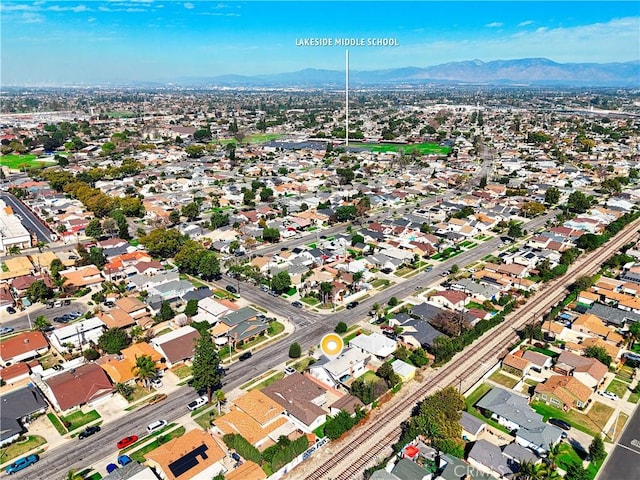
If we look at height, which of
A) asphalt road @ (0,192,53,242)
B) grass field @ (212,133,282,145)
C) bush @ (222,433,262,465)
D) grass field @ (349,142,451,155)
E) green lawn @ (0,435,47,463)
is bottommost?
green lawn @ (0,435,47,463)

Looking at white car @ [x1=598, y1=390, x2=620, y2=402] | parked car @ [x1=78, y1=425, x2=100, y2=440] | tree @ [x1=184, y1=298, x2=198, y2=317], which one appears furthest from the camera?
tree @ [x1=184, y1=298, x2=198, y2=317]

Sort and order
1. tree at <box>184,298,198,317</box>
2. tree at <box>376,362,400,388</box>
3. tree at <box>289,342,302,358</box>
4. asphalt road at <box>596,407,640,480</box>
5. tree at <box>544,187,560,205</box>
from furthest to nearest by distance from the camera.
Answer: tree at <box>544,187,560,205</box>, tree at <box>184,298,198,317</box>, tree at <box>289,342,302,358</box>, tree at <box>376,362,400,388</box>, asphalt road at <box>596,407,640,480</box>

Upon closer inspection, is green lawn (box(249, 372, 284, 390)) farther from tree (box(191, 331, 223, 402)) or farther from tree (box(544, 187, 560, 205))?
tree (box(544, 187, 560, 205))

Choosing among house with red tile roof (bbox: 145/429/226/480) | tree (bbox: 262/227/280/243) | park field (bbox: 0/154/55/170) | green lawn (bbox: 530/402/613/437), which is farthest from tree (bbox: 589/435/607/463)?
park field (bbox: 0/154/55/170)

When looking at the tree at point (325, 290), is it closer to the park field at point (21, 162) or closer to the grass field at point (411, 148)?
the grass field at point (411, 148)

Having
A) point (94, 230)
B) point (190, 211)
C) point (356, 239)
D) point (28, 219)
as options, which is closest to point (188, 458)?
point (356, 239)

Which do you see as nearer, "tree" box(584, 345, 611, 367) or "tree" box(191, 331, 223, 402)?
"tree" box(191, 331, 223, 402)
